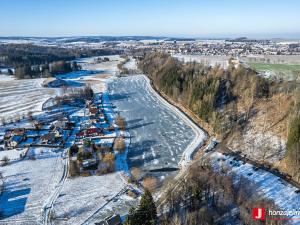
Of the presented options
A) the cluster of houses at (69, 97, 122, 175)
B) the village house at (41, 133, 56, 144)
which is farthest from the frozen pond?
the village house at (41, 133, 56, 144)

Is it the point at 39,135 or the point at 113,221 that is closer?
the point at 113,221

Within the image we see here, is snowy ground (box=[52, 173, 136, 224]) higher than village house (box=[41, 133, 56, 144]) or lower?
lower

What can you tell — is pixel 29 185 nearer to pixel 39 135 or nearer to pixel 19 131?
pixel 39 135

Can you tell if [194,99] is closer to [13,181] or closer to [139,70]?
[13,181]

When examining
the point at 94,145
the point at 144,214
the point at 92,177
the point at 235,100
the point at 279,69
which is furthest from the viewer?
the point at 279,69

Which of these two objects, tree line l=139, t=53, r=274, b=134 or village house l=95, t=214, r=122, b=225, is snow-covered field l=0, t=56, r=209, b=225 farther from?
tree line l=139, t=53, r=274, b=134

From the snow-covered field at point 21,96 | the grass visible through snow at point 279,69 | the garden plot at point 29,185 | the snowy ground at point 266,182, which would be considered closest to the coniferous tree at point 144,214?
the garden plot at point 29,185

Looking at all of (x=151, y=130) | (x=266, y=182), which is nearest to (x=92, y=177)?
(x=151, y=130)
